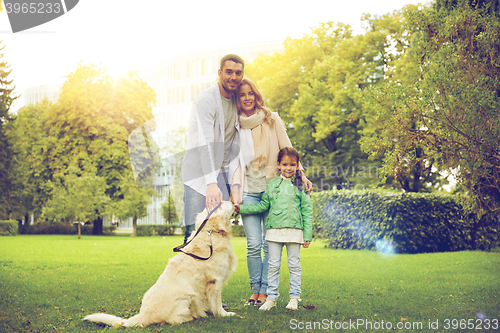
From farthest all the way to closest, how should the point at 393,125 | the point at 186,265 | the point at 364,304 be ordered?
the point at 393,125, the point at 364,304, the point at 186,265

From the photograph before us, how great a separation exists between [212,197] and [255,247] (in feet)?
3.13

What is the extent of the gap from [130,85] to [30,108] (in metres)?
14.5

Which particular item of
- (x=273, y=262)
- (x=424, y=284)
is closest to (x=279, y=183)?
(x=273, y=262)

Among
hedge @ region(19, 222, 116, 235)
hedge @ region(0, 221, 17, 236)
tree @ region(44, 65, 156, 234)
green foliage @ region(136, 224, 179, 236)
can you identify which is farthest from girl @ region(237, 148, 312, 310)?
hedge @ region(19, 222, 116, 235)

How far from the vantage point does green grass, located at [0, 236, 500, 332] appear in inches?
180

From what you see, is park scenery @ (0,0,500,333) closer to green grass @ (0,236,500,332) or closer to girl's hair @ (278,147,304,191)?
green grass @ (0,236,500,332)

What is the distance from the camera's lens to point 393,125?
347 inches

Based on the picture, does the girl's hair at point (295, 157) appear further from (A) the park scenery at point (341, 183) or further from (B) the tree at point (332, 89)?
(B) the tree at point (332, 89)

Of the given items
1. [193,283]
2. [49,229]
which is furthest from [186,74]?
[193,283]

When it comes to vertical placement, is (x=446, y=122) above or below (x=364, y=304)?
above

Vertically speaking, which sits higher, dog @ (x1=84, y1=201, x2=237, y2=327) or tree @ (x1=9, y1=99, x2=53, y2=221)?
tree @ (x1=9, y1=99, x2=53, y2=221)

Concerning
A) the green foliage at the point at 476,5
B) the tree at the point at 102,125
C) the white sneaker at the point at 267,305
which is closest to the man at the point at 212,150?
the white sneaker at the point at 267,305

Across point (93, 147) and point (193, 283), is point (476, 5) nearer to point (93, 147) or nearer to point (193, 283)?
point (193, 283)

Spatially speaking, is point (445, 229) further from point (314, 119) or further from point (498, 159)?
point (314, 119)
